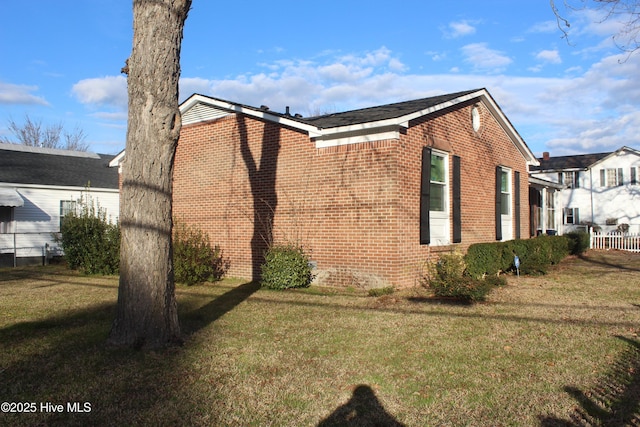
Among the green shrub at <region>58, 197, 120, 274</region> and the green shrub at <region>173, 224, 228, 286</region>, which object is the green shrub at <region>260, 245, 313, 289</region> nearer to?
the green shrub at <region>173, 224, 228, 286</region>

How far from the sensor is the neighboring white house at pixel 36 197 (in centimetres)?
1914

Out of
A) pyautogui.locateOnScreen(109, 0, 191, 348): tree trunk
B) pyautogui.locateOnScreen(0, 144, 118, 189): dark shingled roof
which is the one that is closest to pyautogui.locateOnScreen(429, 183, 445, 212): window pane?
pyautogui.locateOnScreen(109, 0, 191, 348): tree trunk

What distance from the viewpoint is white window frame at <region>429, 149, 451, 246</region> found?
1138cm

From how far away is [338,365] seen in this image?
513 centimetres

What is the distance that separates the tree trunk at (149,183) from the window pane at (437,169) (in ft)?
23.5

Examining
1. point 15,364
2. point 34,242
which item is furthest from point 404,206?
point 34,242

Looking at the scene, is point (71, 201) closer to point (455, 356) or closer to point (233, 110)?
point (233, 110)

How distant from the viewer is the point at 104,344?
225 inches

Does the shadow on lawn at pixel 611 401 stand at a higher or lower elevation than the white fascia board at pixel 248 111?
lower

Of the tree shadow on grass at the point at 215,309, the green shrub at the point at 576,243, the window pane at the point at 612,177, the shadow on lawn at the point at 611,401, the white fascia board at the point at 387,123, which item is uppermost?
the window pane at the point at 612,177

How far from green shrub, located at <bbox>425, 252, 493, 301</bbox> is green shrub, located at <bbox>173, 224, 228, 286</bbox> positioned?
5470mm

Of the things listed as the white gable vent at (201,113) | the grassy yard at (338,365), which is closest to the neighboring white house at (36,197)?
the white gable vent at (201,113)

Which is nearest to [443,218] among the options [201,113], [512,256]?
[512,256]

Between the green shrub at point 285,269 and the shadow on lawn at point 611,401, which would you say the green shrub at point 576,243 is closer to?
the green shrub at point 285,269
